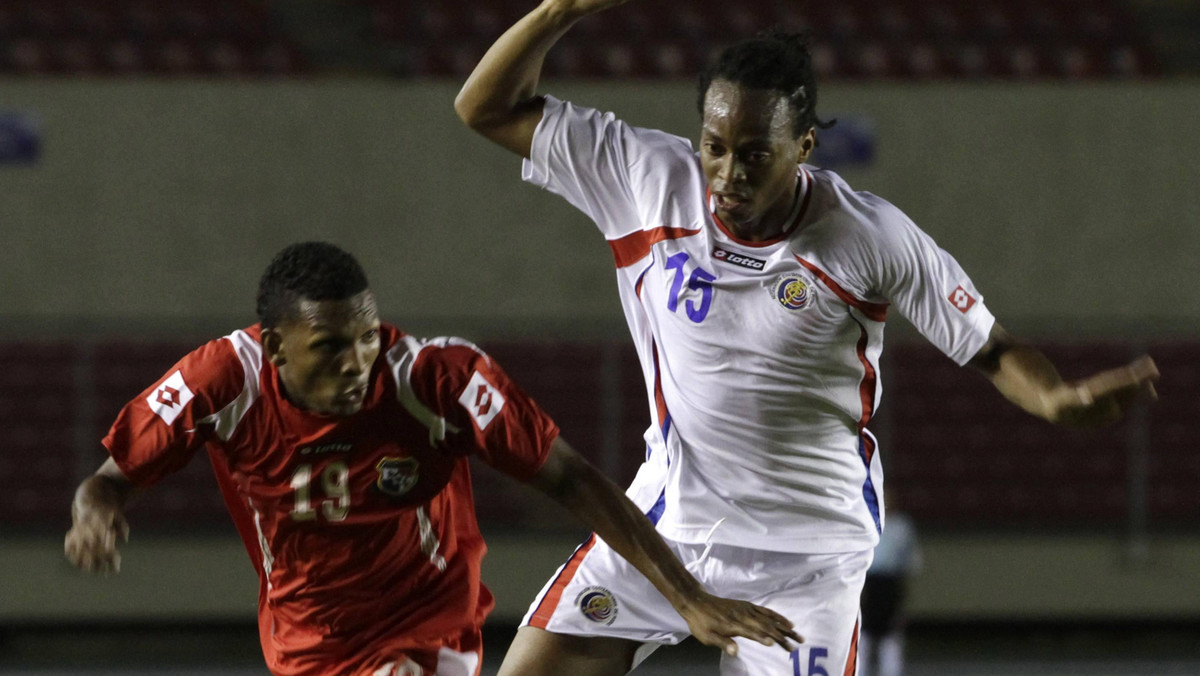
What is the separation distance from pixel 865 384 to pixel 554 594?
0.95 meters

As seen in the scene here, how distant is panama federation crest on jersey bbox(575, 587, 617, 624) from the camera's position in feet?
12.5

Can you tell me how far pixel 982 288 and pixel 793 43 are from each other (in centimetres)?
794

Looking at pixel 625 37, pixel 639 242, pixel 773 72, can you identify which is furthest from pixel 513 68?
pixel 625 37

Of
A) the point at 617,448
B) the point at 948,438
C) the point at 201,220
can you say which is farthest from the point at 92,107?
A: the point at 948,438

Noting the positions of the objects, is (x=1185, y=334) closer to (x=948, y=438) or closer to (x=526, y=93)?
(x=948, y=438)

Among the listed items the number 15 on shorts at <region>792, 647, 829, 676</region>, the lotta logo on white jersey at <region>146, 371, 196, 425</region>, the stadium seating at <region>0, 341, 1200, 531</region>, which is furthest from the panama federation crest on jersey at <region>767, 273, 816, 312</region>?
the stadium seating at <region>0, 341, 1200, 531</region>

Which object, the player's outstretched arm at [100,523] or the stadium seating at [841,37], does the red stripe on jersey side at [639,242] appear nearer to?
the player's outstretched arm at [100,523]

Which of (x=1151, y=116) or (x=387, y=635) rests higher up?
(x=1151, y=116)

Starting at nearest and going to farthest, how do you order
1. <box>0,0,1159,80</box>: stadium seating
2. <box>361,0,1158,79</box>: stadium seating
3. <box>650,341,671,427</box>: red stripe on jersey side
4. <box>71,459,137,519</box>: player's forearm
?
<box>71,459,137,519</box>: player's forearm → <box>650,341,671,427</box>: red stripe on jersey side → <box>0,0,1159,80</box>: stadium seating → <box>361,0,1158,79</box>: stadium seating

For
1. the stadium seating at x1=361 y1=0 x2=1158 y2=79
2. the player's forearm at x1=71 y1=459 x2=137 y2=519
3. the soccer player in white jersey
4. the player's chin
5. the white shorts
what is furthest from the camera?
the stadium seating at x1=361 y1=0 x2=1158 y2=79

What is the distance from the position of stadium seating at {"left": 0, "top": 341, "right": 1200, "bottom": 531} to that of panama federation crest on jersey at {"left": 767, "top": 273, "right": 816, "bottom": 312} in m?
7.04

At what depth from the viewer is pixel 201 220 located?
441 inches

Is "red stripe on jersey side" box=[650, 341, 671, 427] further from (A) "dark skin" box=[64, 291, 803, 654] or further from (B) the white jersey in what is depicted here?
(A) "dark skin" box=[64, 291, 803, 654]

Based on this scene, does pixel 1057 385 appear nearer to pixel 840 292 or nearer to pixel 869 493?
pixel 840 292
